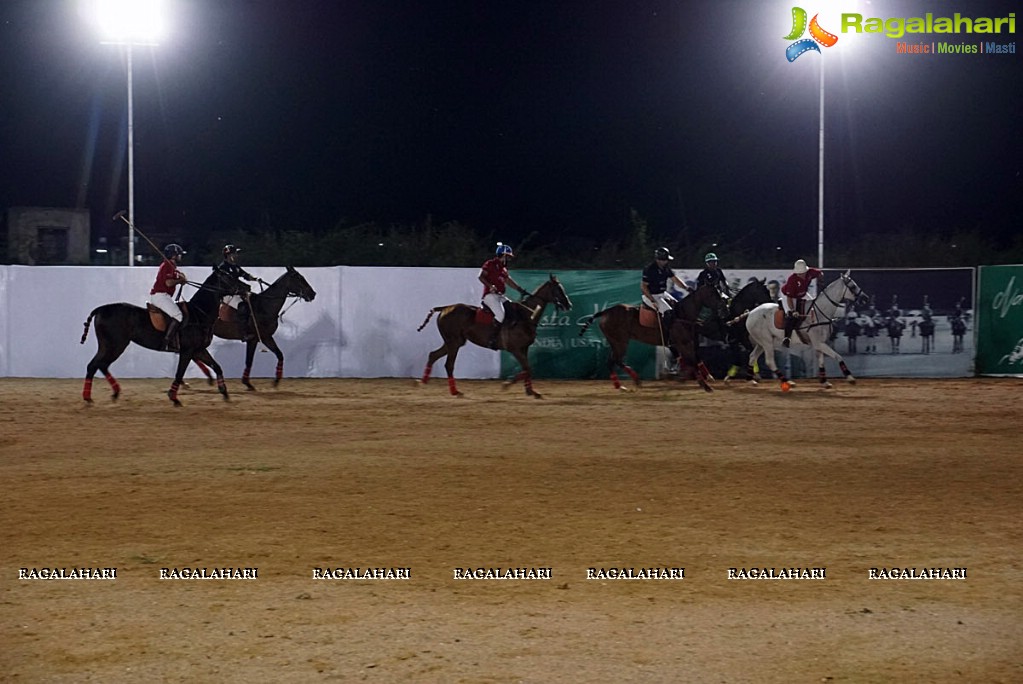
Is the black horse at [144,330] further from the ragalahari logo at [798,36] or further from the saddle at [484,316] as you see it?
the ragalahari logo at [798,36]

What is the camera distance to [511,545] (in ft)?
25.8

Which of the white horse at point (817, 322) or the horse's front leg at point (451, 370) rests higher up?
the white horse at point (817, 322)

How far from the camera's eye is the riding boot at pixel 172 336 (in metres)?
17.8

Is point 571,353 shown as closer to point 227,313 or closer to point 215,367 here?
point 227,313

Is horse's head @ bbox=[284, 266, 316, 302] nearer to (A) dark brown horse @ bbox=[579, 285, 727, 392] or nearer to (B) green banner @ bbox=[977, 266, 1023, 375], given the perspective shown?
(A) dark brown horse @ bbox=[579, 285, 727, 392]

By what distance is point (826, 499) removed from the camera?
31.4ft

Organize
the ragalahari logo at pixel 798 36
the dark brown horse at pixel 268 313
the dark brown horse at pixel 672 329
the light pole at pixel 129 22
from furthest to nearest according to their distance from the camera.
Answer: the ragalahari logo at pixel 798 36, the light pole at pixel 129 22, the dark brown horse at pixel 268 313, the dark brown horse at pixel 672 329

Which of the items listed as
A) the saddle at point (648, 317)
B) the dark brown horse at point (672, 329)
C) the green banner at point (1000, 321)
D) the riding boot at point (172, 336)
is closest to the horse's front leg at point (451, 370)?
the dark brown horse at point (672, 329)

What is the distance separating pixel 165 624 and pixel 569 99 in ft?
143

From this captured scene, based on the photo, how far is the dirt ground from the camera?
18.0 feet

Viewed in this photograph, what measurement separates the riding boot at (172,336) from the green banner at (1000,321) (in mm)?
16597

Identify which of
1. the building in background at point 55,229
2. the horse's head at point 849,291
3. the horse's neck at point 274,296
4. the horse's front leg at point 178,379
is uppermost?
the building in background at point 55,229

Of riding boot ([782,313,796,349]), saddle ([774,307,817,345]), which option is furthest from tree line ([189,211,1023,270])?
riding boot ([782,313,796,349])

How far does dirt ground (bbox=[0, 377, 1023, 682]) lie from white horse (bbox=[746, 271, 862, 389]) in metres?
5.96
